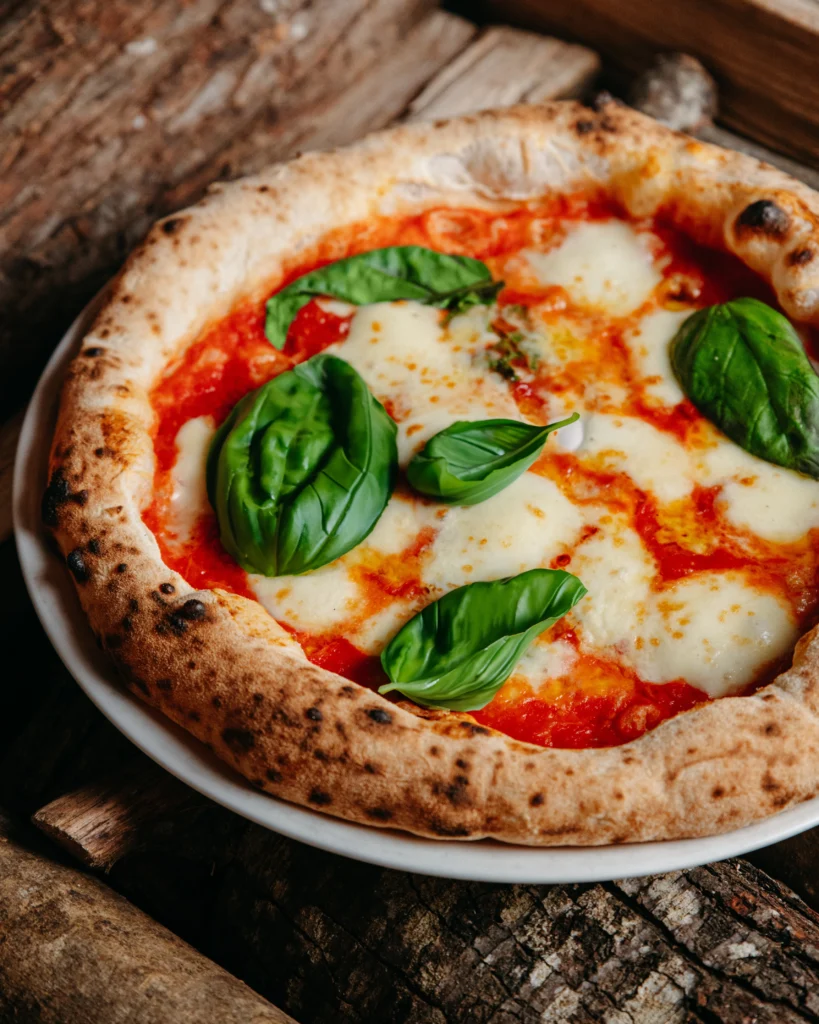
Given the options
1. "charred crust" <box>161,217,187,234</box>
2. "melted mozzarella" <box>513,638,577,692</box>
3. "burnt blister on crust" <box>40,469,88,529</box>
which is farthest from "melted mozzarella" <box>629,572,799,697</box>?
"charred crust" <box>161,217,187,234</box>

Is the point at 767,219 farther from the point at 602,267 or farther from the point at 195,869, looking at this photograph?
the point at 195,869

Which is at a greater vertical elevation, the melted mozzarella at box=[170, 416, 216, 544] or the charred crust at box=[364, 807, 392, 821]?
the melted mozzarella at box=[170, 416, 216, 544]

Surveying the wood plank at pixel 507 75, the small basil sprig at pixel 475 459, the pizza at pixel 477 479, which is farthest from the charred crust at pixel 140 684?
the wood plank at pixel 507 75

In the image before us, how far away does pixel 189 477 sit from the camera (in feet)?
9.45

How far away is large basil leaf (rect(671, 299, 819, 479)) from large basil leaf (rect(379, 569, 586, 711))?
0.70 metres

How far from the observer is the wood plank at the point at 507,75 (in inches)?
176

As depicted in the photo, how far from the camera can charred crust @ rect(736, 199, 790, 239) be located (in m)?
3.11

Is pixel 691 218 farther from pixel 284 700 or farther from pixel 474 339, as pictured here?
pixel 284 700

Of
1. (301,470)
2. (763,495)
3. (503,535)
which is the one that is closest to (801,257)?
(763,495)

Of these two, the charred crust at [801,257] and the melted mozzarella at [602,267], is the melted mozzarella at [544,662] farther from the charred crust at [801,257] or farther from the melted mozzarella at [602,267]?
the charred crust at [801,257]

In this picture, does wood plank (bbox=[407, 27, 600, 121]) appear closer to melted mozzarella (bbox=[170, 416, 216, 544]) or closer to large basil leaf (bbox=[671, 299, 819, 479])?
large basil leaf (bbox=[671, 299, 819, 479])

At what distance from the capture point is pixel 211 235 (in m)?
3.27

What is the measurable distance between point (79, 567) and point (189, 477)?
16.6 inches

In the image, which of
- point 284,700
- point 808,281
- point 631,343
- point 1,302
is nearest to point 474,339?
point 631,343
